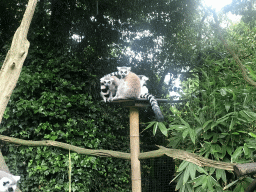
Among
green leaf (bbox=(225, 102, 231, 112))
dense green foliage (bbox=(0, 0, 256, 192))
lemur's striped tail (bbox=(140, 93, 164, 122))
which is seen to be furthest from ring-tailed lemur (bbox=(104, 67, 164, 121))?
green leaf (bbox=(225, 102, 231, 112))

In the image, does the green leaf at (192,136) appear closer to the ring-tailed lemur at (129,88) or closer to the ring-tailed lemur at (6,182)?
the ring-tailed lemur at (129,88)

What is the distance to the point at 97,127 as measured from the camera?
7.50ft

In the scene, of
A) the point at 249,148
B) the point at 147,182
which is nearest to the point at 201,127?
the point at 249,148

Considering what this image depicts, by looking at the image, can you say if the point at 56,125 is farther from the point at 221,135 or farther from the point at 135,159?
the point at 221,135

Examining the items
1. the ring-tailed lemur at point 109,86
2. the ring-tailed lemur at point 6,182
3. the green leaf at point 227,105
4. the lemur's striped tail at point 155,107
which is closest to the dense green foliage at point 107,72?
the green leaf at point 227,105

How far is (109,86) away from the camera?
171cm

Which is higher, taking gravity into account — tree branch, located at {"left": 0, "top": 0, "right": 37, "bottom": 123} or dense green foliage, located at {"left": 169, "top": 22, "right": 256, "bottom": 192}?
tree branch, located at {"left": 0, "top": 0, "right": 37, "bottom": 123}

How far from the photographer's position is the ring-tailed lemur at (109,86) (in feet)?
5.56

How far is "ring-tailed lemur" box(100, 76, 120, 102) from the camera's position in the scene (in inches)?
66.7

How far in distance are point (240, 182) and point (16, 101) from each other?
1.80m

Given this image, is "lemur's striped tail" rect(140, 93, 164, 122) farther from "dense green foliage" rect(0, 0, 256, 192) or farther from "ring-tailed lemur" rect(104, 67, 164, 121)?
"dense green foliage" rect(0, 0, 256, 192)

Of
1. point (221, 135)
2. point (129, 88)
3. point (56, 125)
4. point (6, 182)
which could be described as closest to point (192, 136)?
point (221, 135)

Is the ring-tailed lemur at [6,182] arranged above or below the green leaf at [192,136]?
below

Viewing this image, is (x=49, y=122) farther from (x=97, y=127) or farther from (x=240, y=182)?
(x=240, y=182)
